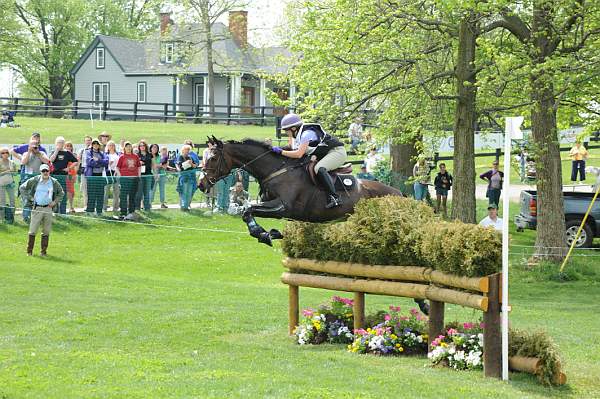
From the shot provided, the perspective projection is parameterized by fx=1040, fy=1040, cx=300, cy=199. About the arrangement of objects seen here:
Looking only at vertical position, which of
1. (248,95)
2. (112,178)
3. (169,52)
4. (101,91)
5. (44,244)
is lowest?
(44,244)

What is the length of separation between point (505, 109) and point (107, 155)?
36.4ft

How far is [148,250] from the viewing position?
26516 mm

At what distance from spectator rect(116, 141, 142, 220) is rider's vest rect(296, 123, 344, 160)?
1223 cm

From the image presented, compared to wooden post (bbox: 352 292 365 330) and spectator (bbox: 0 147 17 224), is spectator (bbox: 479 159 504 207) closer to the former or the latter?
spectator (bbox: 0 147 17 224)

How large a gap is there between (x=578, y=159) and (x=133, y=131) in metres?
21.2

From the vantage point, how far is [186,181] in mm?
30641

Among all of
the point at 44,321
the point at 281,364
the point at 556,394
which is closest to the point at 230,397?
the point at 281,364

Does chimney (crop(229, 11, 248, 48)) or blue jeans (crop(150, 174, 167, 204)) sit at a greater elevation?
chimney (crop(229, 11, 248, 48))

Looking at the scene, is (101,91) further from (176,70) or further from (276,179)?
(276,179)

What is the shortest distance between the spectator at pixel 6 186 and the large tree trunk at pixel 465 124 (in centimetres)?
1114

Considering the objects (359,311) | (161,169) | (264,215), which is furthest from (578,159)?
(359,311)

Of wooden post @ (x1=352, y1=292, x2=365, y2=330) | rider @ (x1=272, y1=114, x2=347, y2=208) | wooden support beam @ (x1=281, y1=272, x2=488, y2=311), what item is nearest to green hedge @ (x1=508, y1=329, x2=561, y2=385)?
wooden support beam @ (x1=281, y1=272, x2=488, y2=311)

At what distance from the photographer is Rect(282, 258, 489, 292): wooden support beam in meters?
11.7

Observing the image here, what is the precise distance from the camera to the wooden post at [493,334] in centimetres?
1144
